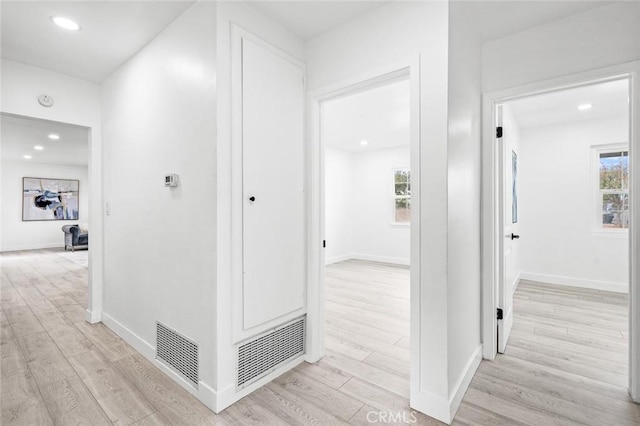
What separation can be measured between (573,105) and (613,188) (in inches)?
65.1

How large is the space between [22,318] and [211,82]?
361 centimetres

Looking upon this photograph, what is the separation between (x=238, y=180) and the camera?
1.94 meters

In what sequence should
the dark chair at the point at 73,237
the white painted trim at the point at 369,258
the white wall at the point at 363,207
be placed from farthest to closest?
the dark chair at the point at 73,237
the white wall at the point at 363,207
the white painted trim at the point at 369,258

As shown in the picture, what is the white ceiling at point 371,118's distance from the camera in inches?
147

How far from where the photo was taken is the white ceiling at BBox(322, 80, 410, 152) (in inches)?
147

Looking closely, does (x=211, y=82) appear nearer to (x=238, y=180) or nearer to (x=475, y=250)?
(x=238, y=180)

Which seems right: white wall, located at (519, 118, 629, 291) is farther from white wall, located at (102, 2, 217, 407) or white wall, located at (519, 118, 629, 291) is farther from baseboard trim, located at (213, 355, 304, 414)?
white wall, located at (102, 2, 217, 407)

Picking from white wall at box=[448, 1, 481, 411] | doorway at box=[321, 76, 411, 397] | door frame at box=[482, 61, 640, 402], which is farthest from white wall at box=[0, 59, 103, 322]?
door frame at box=[482, 61, 640, 402]

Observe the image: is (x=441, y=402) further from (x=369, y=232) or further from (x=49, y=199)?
(x=49, y=199)

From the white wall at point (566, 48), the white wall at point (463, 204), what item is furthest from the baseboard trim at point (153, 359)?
the white wall at point (566, 48)

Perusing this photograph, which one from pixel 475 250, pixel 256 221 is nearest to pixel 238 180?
pixel 256 221

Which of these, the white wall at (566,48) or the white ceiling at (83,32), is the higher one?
the white ceiling at (83,32)

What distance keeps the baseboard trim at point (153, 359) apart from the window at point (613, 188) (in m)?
5.84

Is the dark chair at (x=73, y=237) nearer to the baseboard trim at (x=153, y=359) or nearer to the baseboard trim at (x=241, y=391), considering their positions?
the baseboard trim at (x=153, y=359)
